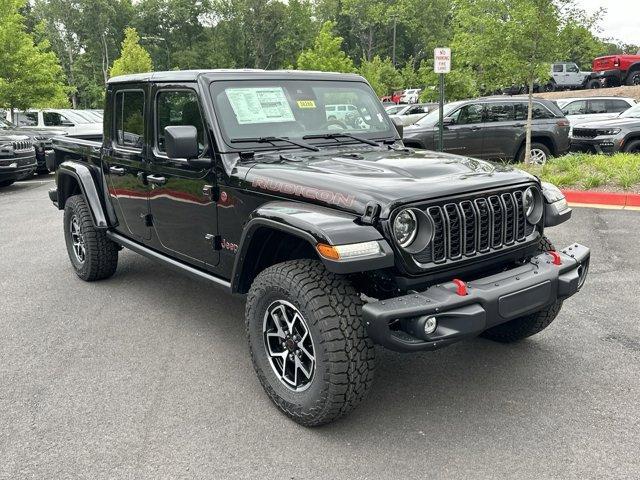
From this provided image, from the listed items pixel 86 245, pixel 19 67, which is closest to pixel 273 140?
pixel 86 245

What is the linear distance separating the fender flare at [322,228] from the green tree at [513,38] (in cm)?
960

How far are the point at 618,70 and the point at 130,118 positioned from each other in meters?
28.8

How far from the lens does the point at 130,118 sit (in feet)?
15.7

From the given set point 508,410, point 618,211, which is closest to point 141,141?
point 508,410

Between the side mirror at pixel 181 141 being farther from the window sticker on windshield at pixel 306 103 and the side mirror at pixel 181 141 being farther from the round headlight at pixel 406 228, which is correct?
the round headlight at pixel 406 228

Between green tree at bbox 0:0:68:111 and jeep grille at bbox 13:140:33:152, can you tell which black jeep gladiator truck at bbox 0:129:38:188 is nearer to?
jeep grille at bbox 13:140:33:152

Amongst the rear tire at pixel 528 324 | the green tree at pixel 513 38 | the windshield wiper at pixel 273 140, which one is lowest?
the rear tire at pixel 528 324

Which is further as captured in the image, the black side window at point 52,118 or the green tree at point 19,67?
the green tree at point 19,67

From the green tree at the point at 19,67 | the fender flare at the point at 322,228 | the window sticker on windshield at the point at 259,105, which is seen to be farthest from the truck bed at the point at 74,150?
the green tree at the point at 19,67

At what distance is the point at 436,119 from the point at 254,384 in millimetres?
10024

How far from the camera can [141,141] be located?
461cm

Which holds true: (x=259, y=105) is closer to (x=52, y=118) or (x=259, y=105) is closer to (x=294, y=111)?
(x=294, y=111)

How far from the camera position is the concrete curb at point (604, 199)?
8.41m

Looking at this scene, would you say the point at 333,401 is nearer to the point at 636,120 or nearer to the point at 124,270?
the point at 124,270
